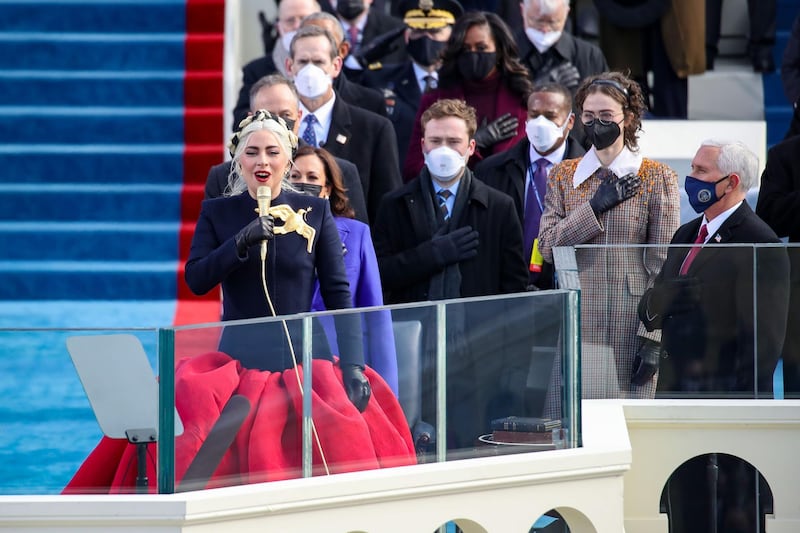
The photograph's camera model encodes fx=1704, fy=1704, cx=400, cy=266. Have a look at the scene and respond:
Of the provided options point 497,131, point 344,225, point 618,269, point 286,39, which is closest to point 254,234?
point 344,225

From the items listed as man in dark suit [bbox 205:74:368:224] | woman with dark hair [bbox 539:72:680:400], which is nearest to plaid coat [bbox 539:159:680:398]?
woman with dark hair [bbox 539:72:680:400]

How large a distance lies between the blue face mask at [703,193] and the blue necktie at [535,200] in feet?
4.03

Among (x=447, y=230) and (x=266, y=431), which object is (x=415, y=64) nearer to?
(x=447, y=230)

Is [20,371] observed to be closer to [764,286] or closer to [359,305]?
[359,305]

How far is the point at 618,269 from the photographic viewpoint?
621 cm

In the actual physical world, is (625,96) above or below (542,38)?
below

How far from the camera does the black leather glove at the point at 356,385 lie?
5312 millimetres

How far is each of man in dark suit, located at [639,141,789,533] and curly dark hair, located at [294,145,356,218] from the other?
1.22 metres

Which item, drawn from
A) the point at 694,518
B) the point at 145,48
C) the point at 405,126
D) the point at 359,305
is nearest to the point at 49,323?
the point at 405,126

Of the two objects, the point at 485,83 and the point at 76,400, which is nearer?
the point at 76,400

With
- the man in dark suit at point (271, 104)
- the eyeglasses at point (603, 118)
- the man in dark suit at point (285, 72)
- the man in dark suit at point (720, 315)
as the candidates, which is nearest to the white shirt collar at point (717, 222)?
the man in dark suit at point (720, 315)

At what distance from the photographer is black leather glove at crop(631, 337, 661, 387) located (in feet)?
20.7

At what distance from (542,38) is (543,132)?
173cm

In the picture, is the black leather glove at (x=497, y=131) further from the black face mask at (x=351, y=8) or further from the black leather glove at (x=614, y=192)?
the black face mask at (x=351, y=8)
